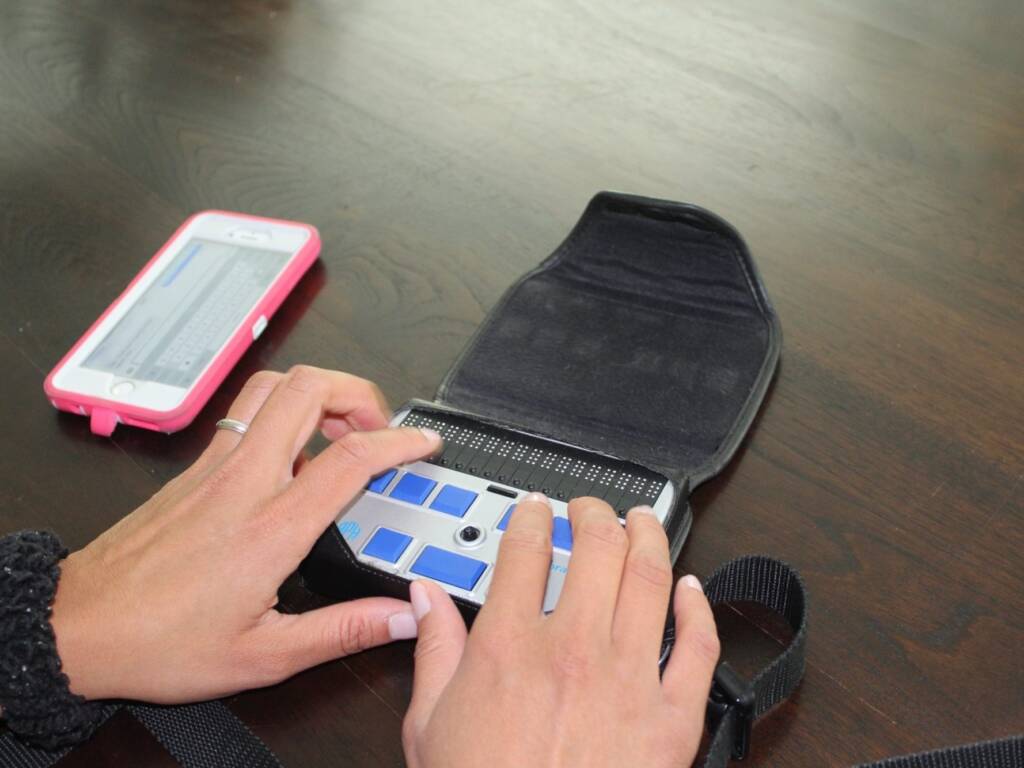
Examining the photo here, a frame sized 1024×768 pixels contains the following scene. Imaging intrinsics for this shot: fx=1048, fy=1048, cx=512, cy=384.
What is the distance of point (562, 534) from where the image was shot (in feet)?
1.84

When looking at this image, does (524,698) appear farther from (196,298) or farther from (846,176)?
(846,176)

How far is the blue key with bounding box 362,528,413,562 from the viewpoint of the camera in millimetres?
565

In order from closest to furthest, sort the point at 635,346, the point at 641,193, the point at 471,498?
the point at 471,498 → the point at 635,346 → the point at 641,193

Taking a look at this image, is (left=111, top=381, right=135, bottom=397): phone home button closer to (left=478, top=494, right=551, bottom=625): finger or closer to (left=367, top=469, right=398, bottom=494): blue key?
→ (left=367, top=469, right=398, bottom=494): blue key

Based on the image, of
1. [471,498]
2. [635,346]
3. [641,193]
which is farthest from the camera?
[641,193]

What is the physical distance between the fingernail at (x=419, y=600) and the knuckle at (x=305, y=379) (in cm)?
14

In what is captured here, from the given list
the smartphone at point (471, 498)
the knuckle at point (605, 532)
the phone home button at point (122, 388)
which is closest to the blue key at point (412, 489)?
the smartphone at point (471, 498)

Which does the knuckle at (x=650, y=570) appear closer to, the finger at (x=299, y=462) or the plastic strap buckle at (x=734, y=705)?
the plastic strap buckle at (x=734, y=705)

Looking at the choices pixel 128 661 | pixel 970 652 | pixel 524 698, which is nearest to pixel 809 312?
pixel 970 652

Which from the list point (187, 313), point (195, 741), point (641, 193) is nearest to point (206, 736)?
point (195, 741)

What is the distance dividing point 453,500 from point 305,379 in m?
0.11

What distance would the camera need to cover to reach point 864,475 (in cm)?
63

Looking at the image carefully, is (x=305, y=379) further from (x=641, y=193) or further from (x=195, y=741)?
(x=641, y=193)

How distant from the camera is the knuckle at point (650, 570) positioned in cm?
52
